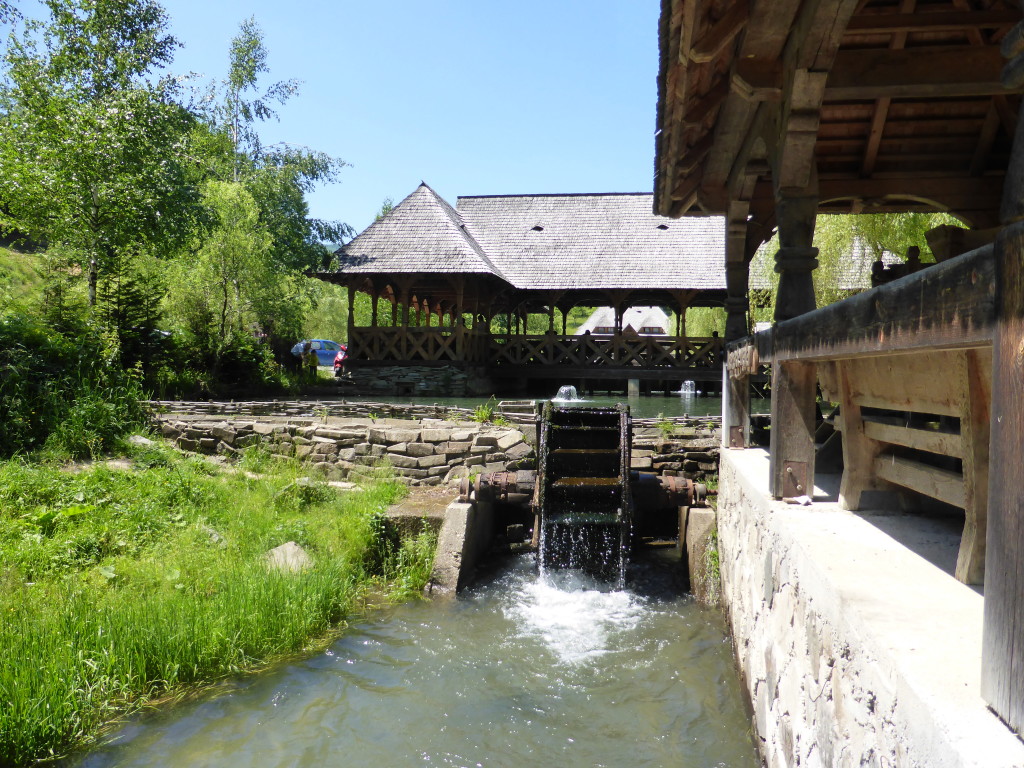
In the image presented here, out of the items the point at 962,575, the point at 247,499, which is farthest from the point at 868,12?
the point at 247,499

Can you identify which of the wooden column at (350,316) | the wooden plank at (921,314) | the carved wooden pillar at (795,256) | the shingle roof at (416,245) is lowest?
the wooden plank at (921,314)

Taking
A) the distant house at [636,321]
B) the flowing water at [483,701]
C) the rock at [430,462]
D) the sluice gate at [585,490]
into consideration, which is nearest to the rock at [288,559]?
the flowing water at [483,701]

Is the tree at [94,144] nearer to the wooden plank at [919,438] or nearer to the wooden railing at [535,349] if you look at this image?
the wooden railing at [535,349]

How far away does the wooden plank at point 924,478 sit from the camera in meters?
2.09

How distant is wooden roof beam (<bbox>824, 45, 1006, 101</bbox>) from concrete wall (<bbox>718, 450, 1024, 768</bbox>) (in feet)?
6.87

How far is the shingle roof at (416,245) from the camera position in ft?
54.4

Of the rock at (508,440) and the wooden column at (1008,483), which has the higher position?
the wooden column at (1008,483)

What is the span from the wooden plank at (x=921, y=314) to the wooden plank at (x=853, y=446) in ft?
1.44

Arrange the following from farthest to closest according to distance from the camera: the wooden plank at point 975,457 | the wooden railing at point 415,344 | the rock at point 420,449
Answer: the wooden railing at point 415,344 → the rock at point 420,449 → the wooden plank at point 975,457

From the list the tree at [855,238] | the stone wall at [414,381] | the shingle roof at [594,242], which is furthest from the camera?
the shingle roof at [594,242]

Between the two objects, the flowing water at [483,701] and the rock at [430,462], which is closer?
the flowing water at [483,701]

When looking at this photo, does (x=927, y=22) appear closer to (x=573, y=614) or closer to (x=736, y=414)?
(x=736, y=414)

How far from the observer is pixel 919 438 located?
2.29 m

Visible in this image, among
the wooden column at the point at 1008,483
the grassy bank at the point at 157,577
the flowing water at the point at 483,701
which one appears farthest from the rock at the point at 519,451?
the wooden column at the point at 1008,483
